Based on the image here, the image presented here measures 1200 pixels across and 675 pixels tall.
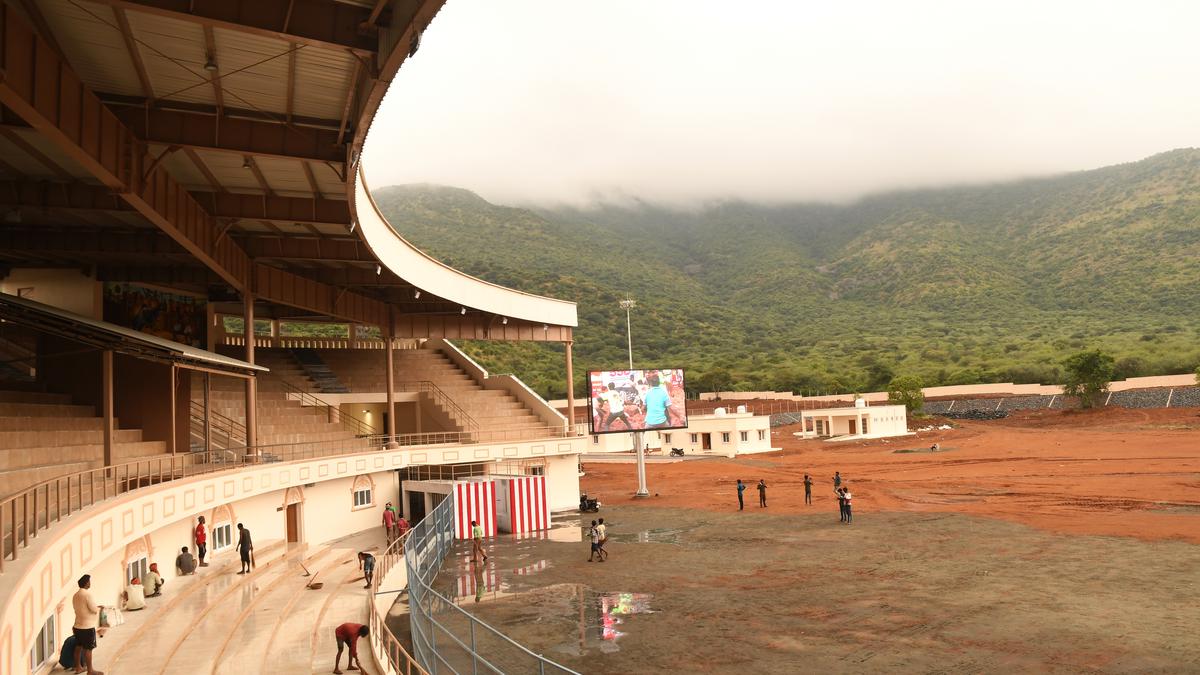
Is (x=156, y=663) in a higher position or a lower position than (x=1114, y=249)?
lower

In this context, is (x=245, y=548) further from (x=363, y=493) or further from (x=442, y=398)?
(x=442, y=398)

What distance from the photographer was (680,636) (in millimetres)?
17625

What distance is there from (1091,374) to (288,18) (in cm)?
9079

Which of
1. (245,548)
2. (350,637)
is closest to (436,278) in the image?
(245,548)

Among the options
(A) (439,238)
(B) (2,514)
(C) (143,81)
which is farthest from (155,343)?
(A) (439,238)

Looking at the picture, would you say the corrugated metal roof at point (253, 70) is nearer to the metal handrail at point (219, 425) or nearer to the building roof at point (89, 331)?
the building roof at point (89, 331)

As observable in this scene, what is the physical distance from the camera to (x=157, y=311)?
100ft

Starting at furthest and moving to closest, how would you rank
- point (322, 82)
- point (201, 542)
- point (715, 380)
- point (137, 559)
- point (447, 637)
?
point (715, 380) < point (201, 542) < point (137, 559) < point (447, 637) < point (322, 82)

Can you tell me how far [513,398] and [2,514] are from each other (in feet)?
127

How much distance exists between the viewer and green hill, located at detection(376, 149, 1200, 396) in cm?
11738

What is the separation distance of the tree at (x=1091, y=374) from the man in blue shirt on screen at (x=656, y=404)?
62295 mm

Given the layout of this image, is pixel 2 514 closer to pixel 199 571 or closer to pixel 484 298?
pixel 199 571

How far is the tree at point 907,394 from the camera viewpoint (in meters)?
87.9

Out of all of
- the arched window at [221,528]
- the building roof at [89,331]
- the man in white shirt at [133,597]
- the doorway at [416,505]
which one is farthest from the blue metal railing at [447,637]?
the doorway at [416,505]
